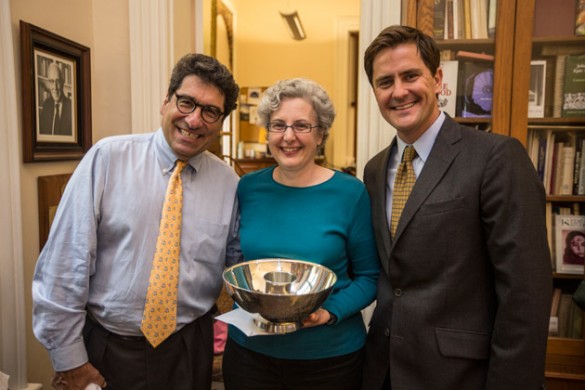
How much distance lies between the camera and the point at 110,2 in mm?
1910

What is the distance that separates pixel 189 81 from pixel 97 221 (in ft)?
1.55

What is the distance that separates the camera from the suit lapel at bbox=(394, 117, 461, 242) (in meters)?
1.08

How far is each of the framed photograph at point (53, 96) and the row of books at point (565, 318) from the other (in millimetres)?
2246

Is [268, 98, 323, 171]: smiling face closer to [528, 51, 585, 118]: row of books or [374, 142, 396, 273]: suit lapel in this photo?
[374, 142, 396, 273]: suit lapel

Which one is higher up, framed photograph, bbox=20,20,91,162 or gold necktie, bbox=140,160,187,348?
framed photograph, bbox=20,20,91,162

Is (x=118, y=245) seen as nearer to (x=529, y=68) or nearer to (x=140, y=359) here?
(x=140, y=359)

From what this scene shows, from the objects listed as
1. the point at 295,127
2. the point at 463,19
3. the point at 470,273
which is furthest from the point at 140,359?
the point at 463,19

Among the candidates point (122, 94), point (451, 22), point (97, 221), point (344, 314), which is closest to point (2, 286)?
point (97, 221)

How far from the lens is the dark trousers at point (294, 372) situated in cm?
126

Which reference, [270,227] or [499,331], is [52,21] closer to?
[270,227]

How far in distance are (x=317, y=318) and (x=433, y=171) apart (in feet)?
1.64

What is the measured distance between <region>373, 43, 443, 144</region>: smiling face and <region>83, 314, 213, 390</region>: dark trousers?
875 mm

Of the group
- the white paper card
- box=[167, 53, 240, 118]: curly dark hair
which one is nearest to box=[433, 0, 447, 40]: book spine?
box=[167, 53, 240, 118]: curly dark hair

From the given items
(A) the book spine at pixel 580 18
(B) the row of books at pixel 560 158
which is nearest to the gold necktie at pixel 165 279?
(B) the row of books at pixel 560 158
